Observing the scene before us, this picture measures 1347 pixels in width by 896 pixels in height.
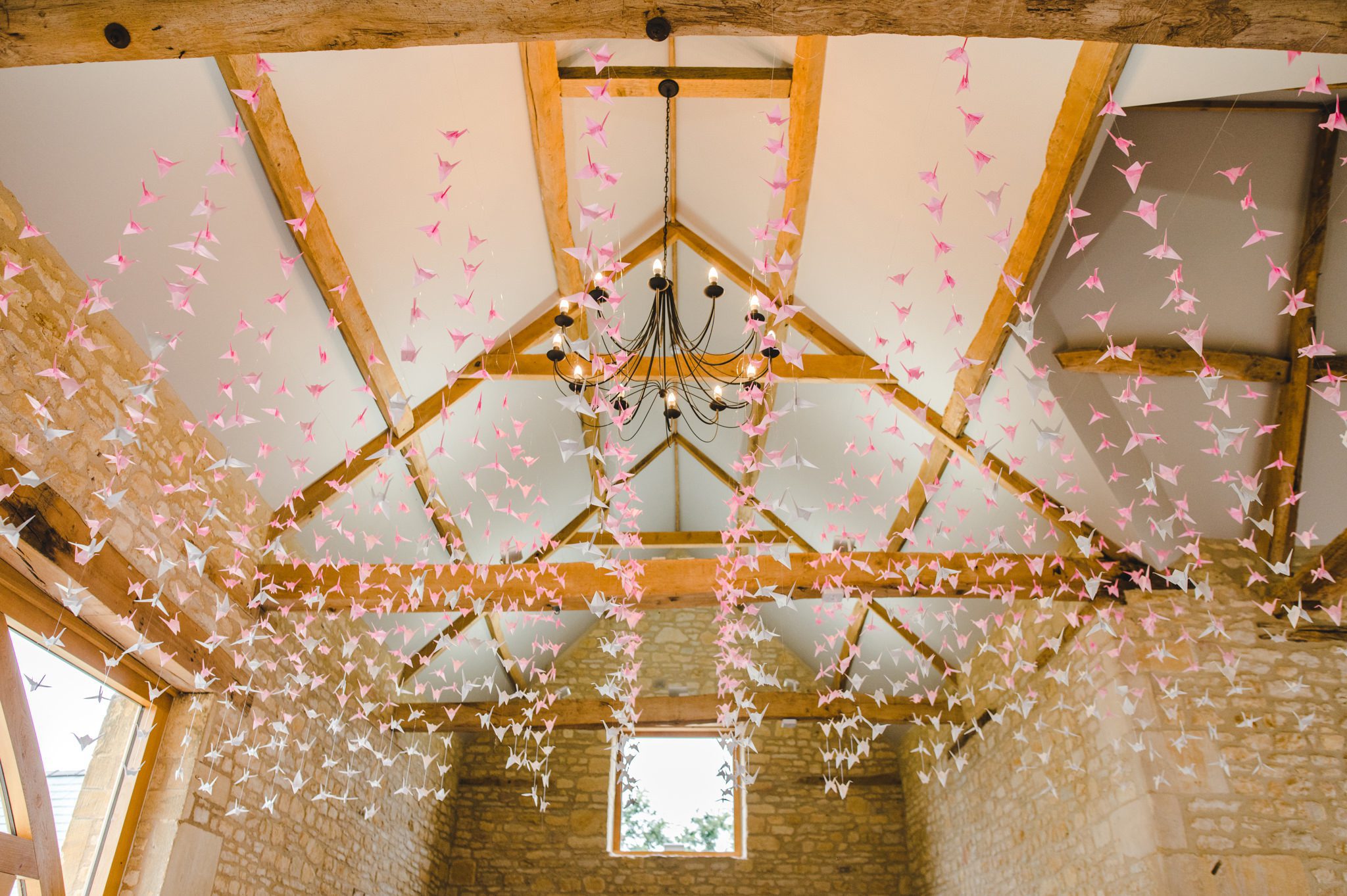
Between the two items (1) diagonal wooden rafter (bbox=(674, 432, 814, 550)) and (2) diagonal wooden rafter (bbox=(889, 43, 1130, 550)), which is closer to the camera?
(2) diagonal wooden rafter (bbox=(889, 43, 1130, 550))

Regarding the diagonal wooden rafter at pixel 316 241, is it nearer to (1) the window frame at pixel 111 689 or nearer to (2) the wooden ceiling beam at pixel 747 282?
(1) the window frame at pixel 111 689

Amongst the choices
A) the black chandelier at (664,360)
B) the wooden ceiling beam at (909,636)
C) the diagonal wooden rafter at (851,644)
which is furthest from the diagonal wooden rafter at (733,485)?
the wooden ceiling beam at (909,636)

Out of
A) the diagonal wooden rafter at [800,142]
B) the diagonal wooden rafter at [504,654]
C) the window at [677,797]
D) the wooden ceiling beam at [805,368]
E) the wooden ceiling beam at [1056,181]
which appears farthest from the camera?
the window at [677,797]

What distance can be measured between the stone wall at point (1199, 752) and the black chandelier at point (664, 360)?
242 cm

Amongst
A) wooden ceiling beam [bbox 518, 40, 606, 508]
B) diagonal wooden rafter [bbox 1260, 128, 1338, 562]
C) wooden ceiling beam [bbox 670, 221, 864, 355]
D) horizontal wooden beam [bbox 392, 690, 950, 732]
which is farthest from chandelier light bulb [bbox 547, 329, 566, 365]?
horizontal wooden beam [bbox 392, 690, 950, 732]

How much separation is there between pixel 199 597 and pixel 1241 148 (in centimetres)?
459

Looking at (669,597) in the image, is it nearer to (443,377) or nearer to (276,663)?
(443,377)

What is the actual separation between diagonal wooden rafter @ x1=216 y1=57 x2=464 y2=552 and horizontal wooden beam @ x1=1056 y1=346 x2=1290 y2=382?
3.01m

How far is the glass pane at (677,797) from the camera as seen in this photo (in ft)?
25.1

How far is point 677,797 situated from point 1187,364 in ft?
19.8

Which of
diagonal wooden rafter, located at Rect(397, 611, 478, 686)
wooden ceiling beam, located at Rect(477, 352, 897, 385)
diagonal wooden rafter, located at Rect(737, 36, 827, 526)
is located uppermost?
diagonal wooden rafter, located at Rect(737, 36, 827, 526)

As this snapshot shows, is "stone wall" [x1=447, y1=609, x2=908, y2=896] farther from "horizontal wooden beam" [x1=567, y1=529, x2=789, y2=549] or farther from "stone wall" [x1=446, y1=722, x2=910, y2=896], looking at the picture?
"horizontal wooden beam" [x1=567, y1=529, x2=789, y2=549]

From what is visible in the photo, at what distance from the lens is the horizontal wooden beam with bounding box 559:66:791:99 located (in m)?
3.85

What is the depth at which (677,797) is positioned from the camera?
7.85 m
